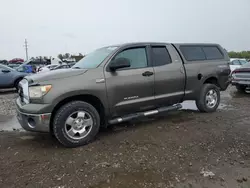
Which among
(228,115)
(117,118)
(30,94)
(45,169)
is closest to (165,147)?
(117,118)

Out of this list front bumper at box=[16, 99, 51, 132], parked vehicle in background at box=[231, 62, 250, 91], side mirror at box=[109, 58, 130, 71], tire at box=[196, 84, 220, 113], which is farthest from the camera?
parked vehicle in background at box=[231, 62, 250, 91]

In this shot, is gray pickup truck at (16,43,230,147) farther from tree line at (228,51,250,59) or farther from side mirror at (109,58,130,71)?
tree line at (228,51,250,59)

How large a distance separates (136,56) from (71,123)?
1949 millimetres

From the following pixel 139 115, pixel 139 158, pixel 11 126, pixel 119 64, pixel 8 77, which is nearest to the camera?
pixel 139 158

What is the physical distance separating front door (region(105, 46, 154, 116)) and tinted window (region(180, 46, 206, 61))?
129cm

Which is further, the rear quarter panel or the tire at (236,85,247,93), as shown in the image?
the tire at (236,85,247,93)

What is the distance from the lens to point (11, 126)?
5453 mm

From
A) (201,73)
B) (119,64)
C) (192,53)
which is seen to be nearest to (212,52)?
(192,53)

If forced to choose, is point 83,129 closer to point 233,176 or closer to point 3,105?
point 233,176

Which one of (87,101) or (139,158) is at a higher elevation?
(87,101)

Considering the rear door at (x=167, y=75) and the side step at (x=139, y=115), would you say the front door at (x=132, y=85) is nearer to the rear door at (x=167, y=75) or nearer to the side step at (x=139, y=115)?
the side step at (x=139, y=115)

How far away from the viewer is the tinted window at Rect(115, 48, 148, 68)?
15.3 ft

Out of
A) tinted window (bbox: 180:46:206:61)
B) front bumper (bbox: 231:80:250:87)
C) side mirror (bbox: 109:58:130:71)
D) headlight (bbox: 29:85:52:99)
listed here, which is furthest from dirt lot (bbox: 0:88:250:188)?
front bumper (bbox: 231:80:250:87)

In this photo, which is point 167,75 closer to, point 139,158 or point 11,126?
point 139,158
